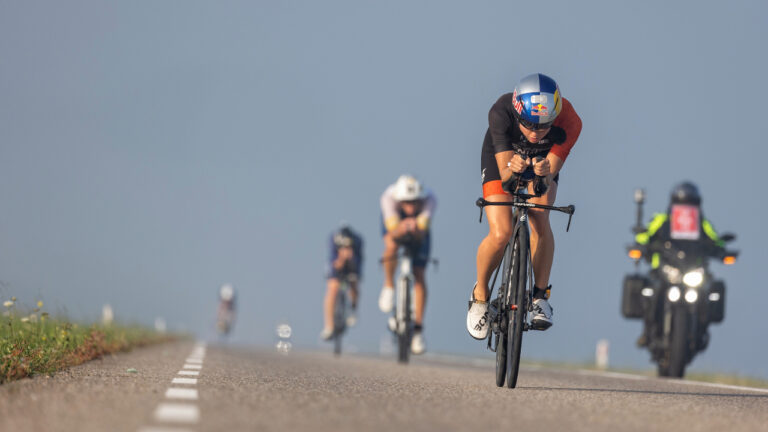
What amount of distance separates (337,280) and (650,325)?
22.1 ft

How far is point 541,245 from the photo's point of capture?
886 cm

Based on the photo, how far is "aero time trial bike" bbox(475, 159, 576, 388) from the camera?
27.7ft

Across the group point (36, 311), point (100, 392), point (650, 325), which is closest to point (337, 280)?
point (650, 325)

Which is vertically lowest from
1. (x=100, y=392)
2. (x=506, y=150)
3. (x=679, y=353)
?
(x=100, y=392)

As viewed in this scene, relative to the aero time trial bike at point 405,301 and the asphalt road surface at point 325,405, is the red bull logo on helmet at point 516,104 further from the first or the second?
the aero time trial bike at point 405,301

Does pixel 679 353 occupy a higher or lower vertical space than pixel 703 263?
lower

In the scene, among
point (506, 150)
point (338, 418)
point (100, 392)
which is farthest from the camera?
point (506, 150)

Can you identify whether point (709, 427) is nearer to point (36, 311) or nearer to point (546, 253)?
point (546, 253)

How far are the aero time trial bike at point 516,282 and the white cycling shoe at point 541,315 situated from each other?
0.13 feet

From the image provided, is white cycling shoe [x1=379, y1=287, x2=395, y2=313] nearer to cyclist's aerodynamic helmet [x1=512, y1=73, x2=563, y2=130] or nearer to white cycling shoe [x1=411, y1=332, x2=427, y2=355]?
white cycling shoe [x1=411, y1=332, x2=427, y2=355]

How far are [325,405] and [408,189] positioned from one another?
8.67 meters

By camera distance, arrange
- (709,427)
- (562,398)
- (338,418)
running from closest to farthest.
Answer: (338,418) < (709,427) < (562,398)

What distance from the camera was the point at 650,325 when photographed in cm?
1447

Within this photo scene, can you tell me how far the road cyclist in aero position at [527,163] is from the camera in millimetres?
8500
